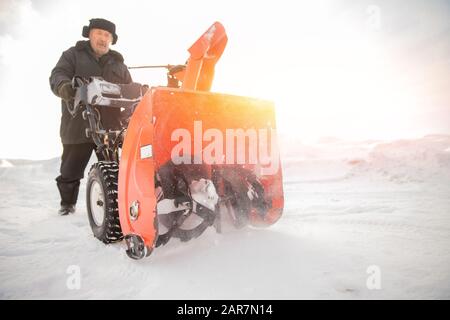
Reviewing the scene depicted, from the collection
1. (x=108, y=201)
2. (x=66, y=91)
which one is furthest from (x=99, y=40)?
(x=108, y=201)

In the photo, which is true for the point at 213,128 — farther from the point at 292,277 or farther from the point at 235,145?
the point at 292,277

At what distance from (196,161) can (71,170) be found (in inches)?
82.9

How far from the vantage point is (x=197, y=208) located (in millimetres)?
1942

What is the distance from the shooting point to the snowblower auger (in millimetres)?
1854

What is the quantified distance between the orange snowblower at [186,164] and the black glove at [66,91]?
Answer: 196mm

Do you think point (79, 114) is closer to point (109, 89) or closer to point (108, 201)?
point (109, 89)

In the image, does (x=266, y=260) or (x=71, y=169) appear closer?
(x=266, y=260)

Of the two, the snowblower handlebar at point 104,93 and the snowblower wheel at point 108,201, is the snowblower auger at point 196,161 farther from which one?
the snowblower handlebar at point 104,93

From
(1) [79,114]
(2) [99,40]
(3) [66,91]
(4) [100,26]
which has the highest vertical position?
(4) [100,26]

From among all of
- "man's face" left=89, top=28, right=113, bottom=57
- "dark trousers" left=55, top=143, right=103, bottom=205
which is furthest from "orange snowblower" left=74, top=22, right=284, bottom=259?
"man's face" left=89, top=28, right=113, bottom=57

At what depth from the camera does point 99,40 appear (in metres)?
3.66

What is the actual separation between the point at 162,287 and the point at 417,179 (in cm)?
534

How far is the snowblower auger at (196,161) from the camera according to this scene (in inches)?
73.0
